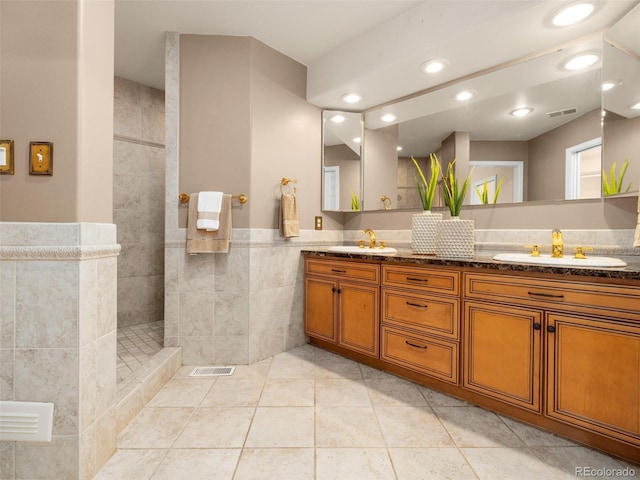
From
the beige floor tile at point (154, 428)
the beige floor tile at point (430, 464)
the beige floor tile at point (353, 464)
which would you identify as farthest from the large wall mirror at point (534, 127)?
the beige floor tile at point (154, 428)

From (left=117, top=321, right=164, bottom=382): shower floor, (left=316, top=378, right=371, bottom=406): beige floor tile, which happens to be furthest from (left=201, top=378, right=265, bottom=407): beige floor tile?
(left=117, top=321, right=164, bottom=382): shower floor

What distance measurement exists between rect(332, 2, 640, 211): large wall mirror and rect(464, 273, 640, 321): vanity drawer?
0.78m

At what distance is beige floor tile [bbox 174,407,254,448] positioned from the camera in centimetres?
140

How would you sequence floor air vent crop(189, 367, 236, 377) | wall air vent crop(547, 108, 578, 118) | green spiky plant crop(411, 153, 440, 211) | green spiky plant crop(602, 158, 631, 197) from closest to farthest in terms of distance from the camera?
green spiky plant crop(602, 158, 631, 197) → wall air vent crop(547, 108, 578, 118) → floor air vent crop(189, 367, 236, 377) → green spiky plant crop(411, 153, 440, 211)

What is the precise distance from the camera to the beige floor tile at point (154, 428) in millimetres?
1398

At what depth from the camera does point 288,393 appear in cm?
186

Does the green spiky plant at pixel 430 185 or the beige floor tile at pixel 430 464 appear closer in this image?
the beige floor tile at pixel 430 464

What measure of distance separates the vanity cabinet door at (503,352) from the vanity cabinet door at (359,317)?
594 millimetres

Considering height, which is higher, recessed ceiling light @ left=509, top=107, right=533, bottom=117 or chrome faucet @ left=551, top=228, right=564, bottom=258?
recessed ceiling light @ left=509, top=107, right=533, bottom=117

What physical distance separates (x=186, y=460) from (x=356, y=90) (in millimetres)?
2578

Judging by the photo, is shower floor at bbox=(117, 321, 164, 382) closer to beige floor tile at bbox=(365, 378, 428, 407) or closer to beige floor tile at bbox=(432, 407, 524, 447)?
beige floor tile at bbox=(365, 378, 428, 407)

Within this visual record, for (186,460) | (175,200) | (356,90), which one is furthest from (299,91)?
(186,460)

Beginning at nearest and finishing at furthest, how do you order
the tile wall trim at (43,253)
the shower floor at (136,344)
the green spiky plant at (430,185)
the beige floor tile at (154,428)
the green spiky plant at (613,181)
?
1. the tile wall trim at (43,253)
2. the beige floor tile at (154,428)
3. the green spiky plant at (613,181)
4. the shower floor at (136,344)
5. the green spiky plant at (430,185)

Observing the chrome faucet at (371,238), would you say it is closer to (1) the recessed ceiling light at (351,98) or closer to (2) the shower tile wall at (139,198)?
(1) the recessed ceiling light at (351,98)
